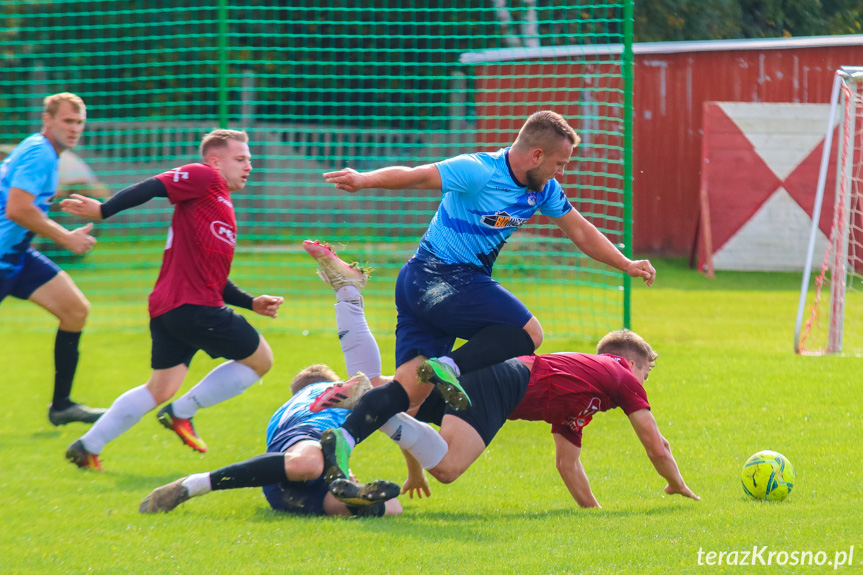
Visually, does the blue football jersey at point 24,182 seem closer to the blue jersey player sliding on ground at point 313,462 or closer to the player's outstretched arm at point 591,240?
the blue jersey player sliding on ground at point 313,462

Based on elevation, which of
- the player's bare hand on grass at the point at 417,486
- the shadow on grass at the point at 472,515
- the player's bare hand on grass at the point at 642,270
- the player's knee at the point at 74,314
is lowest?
the player's bare hand on grass at the point at 417,486

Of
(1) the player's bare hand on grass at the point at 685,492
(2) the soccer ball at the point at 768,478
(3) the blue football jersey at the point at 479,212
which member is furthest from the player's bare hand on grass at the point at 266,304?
(2) the soccer ball at the point at 768,478

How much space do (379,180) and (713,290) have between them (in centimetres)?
920

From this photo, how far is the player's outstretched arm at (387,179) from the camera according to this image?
4152 mm

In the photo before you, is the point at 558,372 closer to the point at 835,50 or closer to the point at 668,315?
the point at 668,315

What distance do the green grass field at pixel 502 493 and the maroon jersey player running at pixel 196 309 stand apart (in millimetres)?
342

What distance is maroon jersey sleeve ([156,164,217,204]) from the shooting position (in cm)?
552

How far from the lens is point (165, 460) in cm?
596

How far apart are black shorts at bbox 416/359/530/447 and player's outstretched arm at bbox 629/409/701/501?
603 mm

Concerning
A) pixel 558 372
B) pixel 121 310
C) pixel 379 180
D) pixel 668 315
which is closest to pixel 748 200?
pixel 668 315

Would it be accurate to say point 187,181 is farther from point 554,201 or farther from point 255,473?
point 554,201

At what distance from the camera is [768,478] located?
15.0ft

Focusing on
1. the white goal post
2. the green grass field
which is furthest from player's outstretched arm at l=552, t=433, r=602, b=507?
the white goal post

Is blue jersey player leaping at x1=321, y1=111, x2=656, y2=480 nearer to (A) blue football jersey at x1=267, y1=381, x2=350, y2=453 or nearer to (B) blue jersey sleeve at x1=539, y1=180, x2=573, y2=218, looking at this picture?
(B) blue jersey sleeve at x1=539, y1=180, x2=573, y2=218
